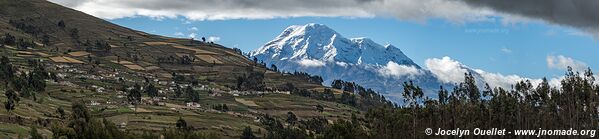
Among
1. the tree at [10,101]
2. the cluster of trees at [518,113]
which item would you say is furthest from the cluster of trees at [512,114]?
the tree at [10,101]

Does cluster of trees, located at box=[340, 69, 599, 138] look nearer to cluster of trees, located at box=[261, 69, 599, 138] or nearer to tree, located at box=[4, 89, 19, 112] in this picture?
cluster of trees, located at box=[261, 69, 599, 138]

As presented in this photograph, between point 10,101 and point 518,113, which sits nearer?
point 518,113

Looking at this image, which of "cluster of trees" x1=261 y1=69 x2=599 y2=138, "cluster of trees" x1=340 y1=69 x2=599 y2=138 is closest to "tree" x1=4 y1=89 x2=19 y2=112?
"cluster of trees" x1=261 y1=69 x2=599 y2=138

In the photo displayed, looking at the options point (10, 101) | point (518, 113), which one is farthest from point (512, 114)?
point (10, 101)

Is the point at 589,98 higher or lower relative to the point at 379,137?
higher

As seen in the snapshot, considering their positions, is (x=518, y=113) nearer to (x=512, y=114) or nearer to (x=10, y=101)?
(x=512, y=114)

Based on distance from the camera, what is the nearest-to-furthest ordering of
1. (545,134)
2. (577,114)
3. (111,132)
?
(111,132)
(545,134)
(577,114)

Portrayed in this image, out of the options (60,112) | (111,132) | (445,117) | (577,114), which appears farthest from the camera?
(60,112)

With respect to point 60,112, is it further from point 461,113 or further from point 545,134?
point 545,134

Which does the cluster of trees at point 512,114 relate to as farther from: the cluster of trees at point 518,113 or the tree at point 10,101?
the tree at point 10,101

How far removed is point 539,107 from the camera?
183 meters

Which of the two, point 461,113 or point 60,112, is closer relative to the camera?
point 461,113

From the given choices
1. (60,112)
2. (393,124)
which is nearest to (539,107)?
(393,124)

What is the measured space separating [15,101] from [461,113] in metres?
123
